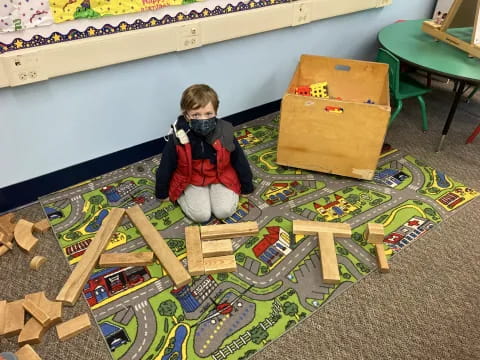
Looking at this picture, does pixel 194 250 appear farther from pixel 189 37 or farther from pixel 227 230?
pixel 189 37

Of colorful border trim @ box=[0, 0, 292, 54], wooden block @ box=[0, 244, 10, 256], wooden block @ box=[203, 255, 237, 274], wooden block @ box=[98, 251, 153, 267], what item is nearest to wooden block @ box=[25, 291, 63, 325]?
wooden block @ box=[98, 251, 153, 267]

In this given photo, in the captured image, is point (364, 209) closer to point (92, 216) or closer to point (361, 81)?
point (361, 81)

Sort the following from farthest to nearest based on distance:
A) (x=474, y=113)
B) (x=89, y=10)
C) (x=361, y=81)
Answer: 1. (x=474, y=113)
2. (x=361, y=81)
3. (x=89, y=10)

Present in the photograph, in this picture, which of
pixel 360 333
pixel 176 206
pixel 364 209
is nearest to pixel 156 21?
pixel 176 206

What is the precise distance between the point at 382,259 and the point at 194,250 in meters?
0.88

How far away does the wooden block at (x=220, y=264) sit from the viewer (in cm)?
173

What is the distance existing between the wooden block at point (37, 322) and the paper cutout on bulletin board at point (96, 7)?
3.93ft

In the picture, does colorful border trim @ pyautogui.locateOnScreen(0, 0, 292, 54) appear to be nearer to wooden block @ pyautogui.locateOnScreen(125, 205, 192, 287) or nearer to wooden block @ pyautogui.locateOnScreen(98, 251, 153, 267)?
wooden block @ pyautogui.locateOnScreen(125, 205, 192, 287)

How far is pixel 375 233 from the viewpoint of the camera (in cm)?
186

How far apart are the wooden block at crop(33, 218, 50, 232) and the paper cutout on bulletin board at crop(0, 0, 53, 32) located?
35.9 inches

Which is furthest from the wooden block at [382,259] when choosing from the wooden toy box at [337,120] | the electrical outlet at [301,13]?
the electrical outlet at [301,13]

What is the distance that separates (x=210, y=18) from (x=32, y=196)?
138 cm

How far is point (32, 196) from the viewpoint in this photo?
212cm

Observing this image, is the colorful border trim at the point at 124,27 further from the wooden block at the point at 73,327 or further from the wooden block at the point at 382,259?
the wooden block at the point at 382,259
